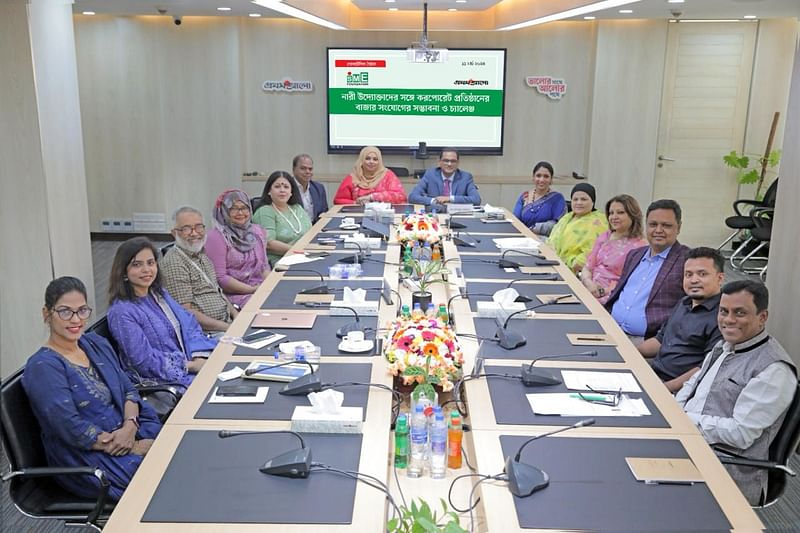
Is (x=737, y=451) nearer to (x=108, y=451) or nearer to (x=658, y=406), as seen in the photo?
(x=658, y=406)

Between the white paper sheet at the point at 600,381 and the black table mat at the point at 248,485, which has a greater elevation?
the white paper sheet at the point at 600,381

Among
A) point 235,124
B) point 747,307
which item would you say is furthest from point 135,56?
point 747,307

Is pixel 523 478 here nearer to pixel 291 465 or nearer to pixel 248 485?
pixel 291 465

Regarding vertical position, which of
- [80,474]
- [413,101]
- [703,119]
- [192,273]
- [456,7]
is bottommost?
Answer: [80,474]

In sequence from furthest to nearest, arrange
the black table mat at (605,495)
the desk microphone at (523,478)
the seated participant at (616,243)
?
the seated participant at (616,243), the desk microphone at (523,478), the black table mat at (605,495)

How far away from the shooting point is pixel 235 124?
8945mm

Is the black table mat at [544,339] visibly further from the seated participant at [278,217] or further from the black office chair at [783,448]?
the seated participant at [278,217]

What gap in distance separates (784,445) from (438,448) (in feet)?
4.43

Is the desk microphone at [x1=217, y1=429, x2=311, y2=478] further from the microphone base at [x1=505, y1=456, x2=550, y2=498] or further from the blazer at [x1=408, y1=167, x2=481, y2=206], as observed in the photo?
the blazer at [x1=408, y1=167, x2=481, y2=206]

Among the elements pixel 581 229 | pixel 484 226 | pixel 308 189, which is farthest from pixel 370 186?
pixel 581 229

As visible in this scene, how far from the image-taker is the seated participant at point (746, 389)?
279 centimetres

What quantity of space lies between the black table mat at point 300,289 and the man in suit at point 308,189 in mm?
2694

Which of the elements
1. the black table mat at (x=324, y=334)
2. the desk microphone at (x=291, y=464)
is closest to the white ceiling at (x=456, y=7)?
the black table mat at (x=324, y=334)

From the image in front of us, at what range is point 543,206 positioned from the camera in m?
6.89
